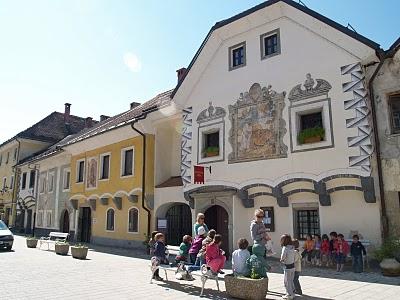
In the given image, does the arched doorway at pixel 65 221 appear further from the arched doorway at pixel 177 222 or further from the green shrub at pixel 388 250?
the green shrub at pixel 388 250

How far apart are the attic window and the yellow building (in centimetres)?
457

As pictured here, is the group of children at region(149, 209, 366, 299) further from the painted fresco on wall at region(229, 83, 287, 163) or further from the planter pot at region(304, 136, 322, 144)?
the painted fresco on wall at region(229, 83, 287, 163)

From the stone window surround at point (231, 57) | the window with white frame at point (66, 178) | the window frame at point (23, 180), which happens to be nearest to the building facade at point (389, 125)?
the stone window surround at point (231, 57)

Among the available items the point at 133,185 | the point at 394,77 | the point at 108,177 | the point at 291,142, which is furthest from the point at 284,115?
the point at 108,177

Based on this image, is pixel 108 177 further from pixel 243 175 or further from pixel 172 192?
pixel 243 175

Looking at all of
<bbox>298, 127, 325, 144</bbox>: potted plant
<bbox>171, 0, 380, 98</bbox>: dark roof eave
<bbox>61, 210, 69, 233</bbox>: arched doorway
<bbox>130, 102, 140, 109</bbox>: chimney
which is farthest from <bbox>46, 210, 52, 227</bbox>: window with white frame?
<bbox>298, 127, 325, 144</bbox>: potted plant

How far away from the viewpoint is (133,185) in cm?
2023

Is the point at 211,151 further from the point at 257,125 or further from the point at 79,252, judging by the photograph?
the point at 79,252

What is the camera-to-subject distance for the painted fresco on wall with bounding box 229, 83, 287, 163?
14.0m

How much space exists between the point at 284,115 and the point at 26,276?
10161 millimetres

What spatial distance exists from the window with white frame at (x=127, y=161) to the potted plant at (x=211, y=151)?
6171 millimetres

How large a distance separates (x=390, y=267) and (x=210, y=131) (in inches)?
359

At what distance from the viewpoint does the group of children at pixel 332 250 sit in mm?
11070

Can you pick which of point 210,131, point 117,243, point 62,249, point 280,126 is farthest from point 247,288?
point 117,243
